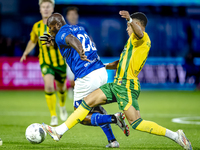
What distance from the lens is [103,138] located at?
19.1 ft

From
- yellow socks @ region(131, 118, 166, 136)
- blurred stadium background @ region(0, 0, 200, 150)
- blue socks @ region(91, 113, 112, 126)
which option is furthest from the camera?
blurred stadium background @ region(0, 0, 200, 150)

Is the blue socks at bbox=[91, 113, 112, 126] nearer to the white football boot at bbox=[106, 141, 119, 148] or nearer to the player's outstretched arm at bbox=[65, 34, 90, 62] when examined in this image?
the white football boot at bbox=[106, 141, 119, 148]

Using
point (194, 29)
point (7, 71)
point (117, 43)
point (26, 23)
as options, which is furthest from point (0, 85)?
point (194, 29)

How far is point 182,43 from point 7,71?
28.8ft

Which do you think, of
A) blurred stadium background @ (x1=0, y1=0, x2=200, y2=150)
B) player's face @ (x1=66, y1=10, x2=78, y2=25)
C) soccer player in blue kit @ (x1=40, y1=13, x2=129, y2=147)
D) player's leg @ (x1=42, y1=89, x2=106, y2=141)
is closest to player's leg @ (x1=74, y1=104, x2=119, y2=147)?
soccer player in blue kit @ (x1=40, y1=13, x2=129, y2=147)

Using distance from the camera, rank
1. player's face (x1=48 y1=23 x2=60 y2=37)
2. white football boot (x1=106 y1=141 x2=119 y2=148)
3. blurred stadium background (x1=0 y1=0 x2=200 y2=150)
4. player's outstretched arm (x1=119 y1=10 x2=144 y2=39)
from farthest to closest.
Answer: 1. blurred stadium background (x1=0 y1=0 x2=200 y2=150)
2. player's face (x1=48 y1=23 x2=60 y2=37)
3. white football boot (x1=106 y1=141 x2=119 y2=148)
4. player's outstretched arm (x1=119 y1=10 x2=144 y2=39)

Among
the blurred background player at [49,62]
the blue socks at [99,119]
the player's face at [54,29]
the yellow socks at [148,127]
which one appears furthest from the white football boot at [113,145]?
the blurred background player at [49,62]

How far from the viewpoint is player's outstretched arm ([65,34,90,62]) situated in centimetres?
466

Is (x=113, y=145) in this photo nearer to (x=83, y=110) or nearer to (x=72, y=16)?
(x=83, y=110)

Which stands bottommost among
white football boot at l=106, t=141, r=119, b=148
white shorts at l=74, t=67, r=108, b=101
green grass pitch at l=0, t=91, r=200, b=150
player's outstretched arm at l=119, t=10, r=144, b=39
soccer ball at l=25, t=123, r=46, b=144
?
green grass pitch at l=0, t=91, r=200, b=150

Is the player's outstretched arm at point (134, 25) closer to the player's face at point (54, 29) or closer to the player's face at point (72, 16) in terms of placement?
the player's face at point (54, 29)

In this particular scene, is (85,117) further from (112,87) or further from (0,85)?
(0,85)

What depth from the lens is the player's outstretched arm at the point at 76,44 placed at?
4661 millimetres

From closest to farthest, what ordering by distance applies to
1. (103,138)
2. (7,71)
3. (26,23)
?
(103,138) < (7,71) < (26,23)
